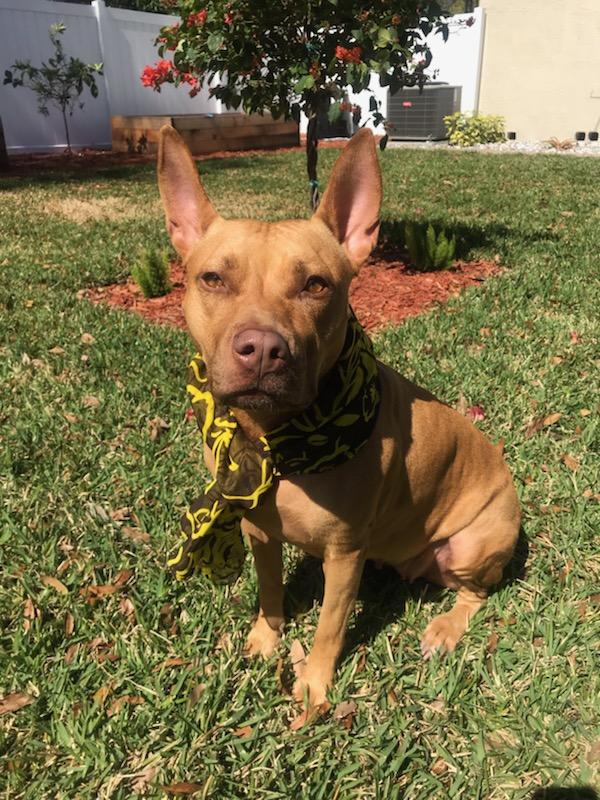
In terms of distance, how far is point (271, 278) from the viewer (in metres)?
2.04

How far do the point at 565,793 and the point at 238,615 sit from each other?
4.67ft

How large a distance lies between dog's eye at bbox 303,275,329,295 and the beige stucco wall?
21142 mm

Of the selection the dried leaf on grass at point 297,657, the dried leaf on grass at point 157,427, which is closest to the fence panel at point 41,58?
the dried leaf on grass at point 157,427

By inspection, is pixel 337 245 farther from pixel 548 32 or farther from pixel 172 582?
pixel 548 32

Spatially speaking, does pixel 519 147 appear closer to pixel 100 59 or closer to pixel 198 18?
pixel 100 59

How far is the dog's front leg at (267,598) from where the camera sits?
2.57 metres

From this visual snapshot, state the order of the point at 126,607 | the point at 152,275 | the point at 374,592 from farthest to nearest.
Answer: the point at 152,275, the point at 374,592, the point at 126,607

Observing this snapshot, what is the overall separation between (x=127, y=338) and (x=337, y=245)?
3100mm

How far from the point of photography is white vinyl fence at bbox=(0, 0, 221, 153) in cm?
1608

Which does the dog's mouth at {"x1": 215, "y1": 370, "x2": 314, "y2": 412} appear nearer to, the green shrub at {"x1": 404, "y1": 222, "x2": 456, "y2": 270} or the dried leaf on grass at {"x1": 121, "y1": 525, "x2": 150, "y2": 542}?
the dried leaf on grass at {"x1": 121, "y1": 525, "x2": 150, "y2": 542}

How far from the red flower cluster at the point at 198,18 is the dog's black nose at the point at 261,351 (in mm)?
4816

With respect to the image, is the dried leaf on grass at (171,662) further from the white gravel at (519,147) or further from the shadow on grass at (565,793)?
the white gravel at (519,147)

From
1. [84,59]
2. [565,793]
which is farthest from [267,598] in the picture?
[84,59]

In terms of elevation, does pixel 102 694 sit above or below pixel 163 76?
below
